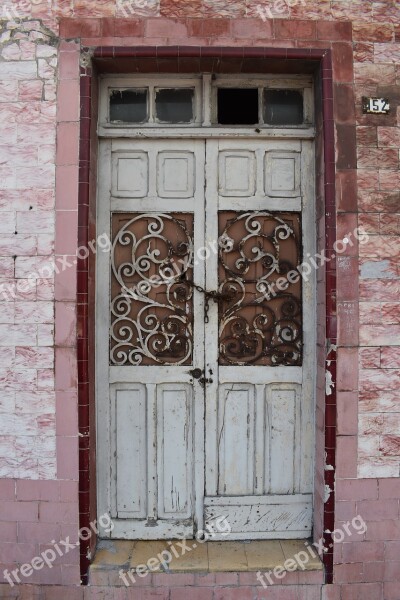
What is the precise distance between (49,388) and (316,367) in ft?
5.80

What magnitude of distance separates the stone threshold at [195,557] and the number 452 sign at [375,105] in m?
2.89

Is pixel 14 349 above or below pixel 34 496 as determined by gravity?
above

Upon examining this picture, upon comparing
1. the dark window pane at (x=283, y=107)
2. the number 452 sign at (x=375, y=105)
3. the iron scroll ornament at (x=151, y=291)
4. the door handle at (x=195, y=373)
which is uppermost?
the dark window pane at (x=283, y=107)

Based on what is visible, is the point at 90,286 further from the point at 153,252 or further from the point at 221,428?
the point at 221,428

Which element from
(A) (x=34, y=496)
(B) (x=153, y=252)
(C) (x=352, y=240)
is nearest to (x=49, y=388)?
(A) (x=34, y=496)

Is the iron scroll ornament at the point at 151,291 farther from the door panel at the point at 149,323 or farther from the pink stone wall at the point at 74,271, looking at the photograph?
the pink stone wall at the point at 74,271

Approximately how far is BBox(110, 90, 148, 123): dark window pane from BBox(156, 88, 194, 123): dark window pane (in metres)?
0.10

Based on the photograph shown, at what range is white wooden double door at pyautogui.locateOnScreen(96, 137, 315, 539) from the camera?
342 cm

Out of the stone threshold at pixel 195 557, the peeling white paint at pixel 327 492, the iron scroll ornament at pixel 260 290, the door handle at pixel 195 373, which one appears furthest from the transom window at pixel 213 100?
the stone threshold at pixel 195 557

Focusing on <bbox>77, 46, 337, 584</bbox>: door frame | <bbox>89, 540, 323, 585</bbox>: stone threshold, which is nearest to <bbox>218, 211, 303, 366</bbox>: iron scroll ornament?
<bbox>77, 46, 337, 584</bbox>: door frame

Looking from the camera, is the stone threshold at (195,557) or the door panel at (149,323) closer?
the stone threshold at (195,557)

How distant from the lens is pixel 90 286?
3256 millimetres

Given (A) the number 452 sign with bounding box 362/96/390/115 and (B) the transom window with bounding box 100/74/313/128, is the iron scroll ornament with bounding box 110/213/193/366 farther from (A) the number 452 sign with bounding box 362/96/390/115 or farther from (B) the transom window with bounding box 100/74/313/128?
(A) the number 452 sign with bounding box 362/96/390/115

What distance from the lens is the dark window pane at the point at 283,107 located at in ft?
11.3
